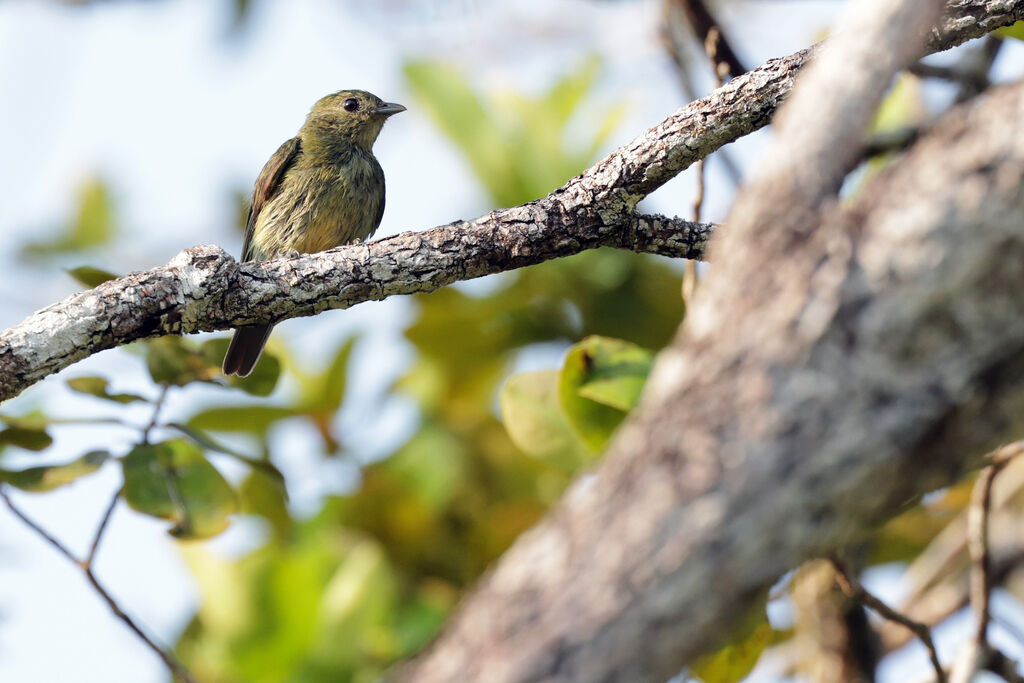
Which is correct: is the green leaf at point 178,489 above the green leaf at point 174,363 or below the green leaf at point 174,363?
below

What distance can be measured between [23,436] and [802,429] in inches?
115

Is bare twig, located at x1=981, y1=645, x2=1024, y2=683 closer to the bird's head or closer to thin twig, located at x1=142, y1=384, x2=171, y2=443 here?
thin twig, located at x1=142, y1=384, x2=171, y2=443

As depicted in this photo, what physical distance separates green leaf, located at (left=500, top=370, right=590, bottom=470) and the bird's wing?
2.59 metres

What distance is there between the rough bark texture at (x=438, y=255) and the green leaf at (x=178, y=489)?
33.3 inches

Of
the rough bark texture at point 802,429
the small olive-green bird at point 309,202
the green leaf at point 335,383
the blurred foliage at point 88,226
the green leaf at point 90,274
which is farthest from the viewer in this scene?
the blurred foliage at point 88,226

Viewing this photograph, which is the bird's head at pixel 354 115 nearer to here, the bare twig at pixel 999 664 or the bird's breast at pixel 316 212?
the bird's breast at pixel 316 212

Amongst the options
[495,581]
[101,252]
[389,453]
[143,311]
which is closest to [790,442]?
[495,581]

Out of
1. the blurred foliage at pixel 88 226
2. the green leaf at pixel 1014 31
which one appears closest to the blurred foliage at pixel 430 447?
the green leaf at pixel 1014 31

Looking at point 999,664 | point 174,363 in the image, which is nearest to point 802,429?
point 999,664

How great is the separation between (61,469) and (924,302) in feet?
9.61

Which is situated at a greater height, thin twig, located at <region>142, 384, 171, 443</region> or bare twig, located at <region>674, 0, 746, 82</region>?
bare twig, located at <region>674, 0, 746, 82</region>

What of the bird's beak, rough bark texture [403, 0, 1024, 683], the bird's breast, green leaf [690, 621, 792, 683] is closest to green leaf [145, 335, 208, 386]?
the bird's breast

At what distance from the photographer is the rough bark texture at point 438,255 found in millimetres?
2529

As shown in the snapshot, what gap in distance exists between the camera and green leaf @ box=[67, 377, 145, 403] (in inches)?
136
